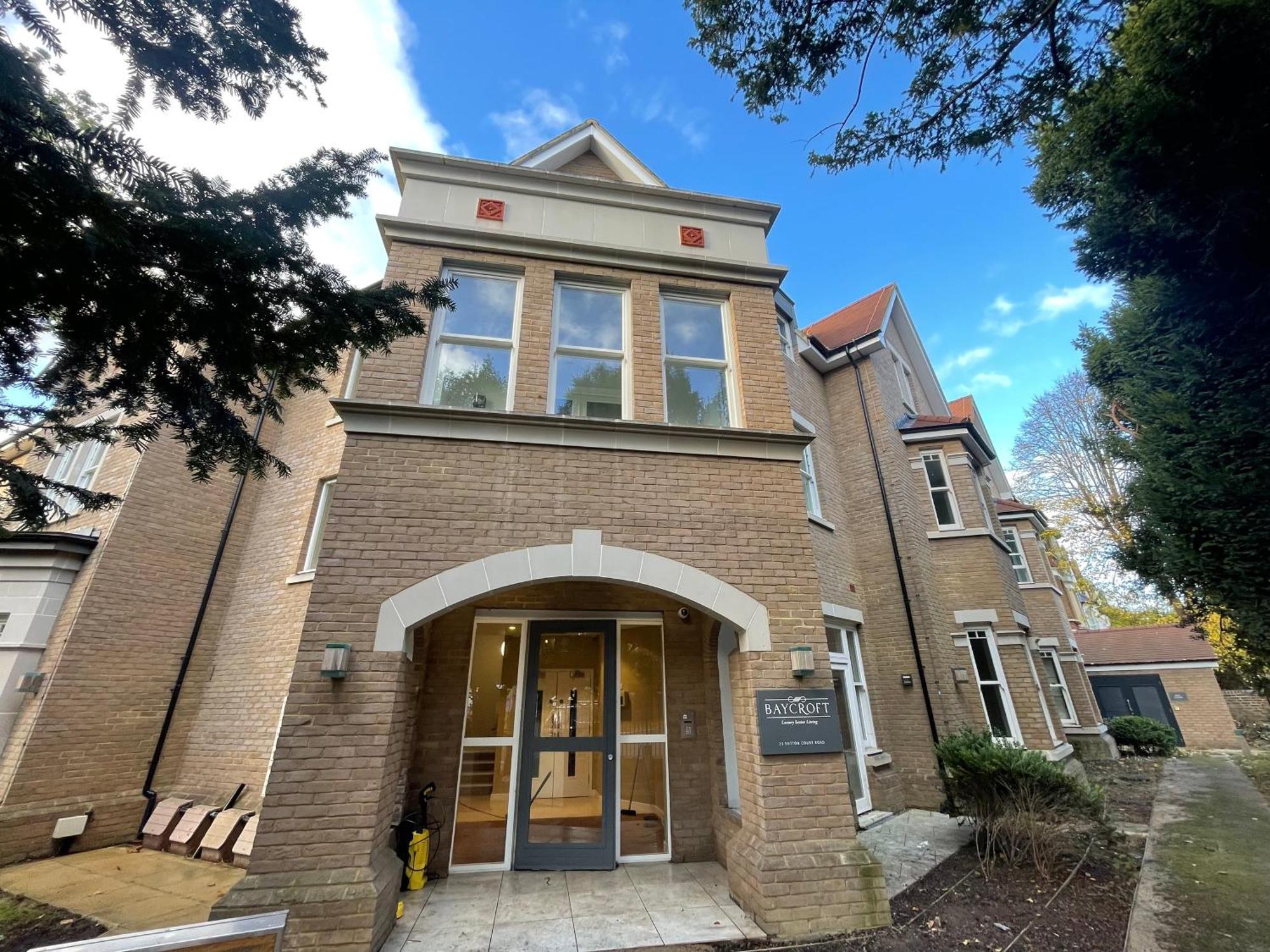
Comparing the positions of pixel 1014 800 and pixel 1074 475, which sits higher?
pixel 1074 475

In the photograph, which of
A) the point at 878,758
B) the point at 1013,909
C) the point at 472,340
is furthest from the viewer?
the point at 878,758

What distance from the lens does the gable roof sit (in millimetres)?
7988

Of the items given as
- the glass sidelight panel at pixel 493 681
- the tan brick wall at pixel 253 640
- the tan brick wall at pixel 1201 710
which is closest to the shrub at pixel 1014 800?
the glass sidelight panel at pixel 493 681

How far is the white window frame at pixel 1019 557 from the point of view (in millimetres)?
15938

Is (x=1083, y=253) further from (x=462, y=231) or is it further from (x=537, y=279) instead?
(x=462, y=231)

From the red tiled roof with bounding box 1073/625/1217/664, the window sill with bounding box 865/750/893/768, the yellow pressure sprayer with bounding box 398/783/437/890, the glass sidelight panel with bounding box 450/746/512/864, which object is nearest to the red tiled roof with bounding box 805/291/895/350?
the window sill with bounding box 865/750/893/768

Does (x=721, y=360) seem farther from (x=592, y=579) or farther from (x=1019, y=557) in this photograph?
(x=1019, y=557)

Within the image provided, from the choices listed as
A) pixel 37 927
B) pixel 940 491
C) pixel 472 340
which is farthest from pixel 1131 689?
pixel 37 927

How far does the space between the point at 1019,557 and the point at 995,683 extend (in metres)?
7.31

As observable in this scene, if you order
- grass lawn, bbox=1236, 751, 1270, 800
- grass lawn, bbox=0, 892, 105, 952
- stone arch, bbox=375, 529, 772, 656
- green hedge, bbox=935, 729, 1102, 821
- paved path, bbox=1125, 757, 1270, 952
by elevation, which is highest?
stone arch, bbox=375, 529, 772, 656

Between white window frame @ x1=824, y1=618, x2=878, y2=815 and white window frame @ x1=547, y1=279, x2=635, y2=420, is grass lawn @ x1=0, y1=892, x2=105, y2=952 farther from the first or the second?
white window frame @ x1=824, y1=618, x2=878, y2=815

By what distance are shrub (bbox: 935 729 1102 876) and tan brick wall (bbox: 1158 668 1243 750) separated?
21.0m

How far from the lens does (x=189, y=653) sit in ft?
29.0

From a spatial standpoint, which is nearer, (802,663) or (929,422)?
(802,663)
